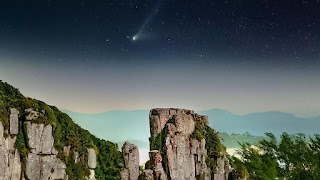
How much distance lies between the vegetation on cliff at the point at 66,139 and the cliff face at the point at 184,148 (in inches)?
189

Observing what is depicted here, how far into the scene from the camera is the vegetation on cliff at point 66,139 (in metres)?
21.4

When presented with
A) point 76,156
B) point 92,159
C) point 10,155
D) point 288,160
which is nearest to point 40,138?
point 10,155

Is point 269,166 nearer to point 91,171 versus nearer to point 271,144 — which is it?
point 271,144

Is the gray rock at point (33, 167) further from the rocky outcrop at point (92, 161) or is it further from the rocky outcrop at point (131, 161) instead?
the rocky outcrop at point (131, 161)

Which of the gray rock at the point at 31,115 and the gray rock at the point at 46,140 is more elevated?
the gray rock at the point at 31,115

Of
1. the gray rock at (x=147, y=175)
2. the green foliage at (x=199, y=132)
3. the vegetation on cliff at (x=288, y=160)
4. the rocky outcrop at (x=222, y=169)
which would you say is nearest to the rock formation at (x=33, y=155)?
the gray rock at (x=147, y=175)

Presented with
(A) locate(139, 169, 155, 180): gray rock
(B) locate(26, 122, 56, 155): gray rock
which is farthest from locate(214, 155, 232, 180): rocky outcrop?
(B) locate(26, 122, 56, 155): gray rock

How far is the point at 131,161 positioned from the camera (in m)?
29.8

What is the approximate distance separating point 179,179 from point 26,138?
17.9 m

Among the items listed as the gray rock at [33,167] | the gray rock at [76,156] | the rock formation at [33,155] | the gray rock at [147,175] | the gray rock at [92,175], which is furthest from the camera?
the gray rock at [147,175]

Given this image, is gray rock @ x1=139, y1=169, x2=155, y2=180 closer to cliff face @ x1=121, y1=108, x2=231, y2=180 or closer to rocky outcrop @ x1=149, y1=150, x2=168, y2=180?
rocky outcrop @ x1=149, y1=150, x2=168, y2=180

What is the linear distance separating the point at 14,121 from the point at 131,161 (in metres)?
12.7

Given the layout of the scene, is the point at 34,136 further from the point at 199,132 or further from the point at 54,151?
the point at 199,132

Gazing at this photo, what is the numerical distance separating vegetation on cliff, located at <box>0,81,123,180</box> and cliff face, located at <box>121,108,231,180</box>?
4.80 m
